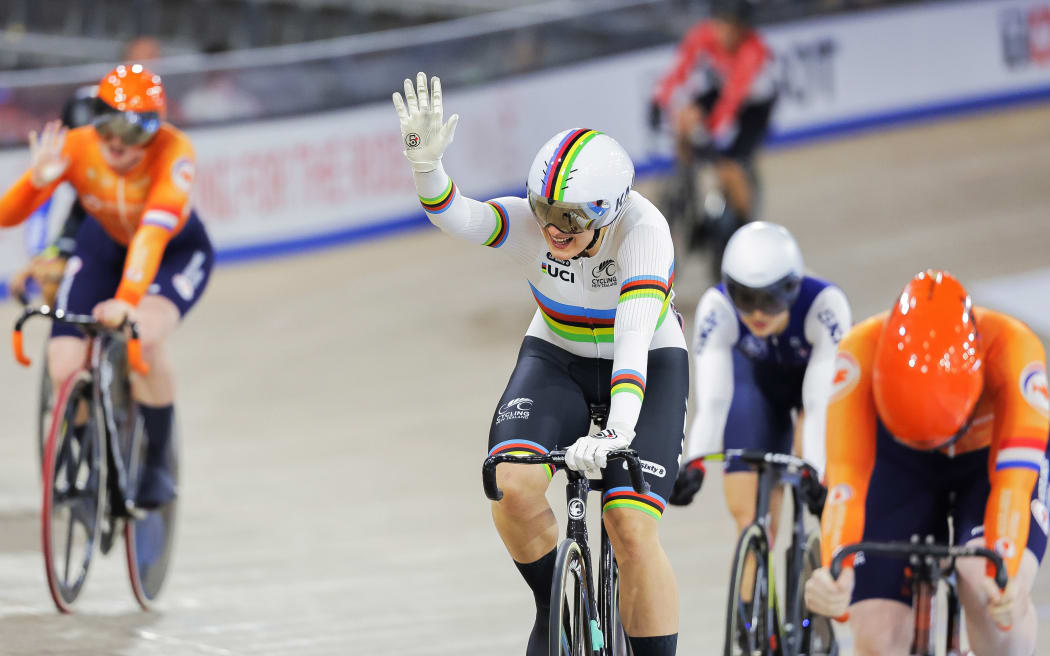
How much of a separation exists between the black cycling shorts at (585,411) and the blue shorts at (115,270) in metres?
1.99

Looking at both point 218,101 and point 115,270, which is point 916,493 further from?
point 218,101

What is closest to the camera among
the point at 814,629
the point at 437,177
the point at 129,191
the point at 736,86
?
the point at 437,177

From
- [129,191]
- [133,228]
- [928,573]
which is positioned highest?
[129,191]

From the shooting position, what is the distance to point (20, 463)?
7812 mm

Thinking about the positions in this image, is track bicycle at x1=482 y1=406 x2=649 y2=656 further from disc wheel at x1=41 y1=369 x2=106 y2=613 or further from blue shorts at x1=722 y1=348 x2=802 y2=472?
disc wheel at x1=41 y1=369 x2=106 y2=613

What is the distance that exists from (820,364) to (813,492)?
426mm

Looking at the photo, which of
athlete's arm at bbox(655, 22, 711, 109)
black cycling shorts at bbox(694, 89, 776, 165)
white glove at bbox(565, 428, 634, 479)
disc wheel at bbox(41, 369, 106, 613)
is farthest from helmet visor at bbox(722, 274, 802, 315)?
black cycling shorts at bbox(694, 89, 776, 165)

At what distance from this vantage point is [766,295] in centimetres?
482

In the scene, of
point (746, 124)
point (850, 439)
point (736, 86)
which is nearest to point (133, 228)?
point (850, 439)

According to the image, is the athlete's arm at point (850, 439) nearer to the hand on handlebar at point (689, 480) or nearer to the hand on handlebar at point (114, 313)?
the hand on handlebar at point (689, 480)

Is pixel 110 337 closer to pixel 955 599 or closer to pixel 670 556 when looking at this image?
pixel 670 556

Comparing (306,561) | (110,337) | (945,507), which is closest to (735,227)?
(306,561)

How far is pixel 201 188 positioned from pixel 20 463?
12.6 ft

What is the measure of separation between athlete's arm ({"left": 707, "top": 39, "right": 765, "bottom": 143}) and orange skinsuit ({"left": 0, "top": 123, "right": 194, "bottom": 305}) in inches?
194
